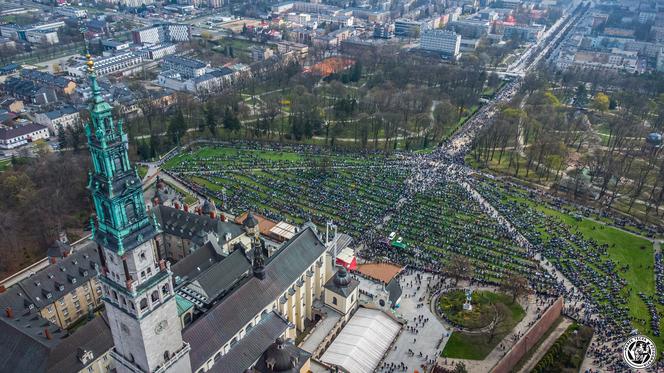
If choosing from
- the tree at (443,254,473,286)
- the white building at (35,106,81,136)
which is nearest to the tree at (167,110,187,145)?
the white building at (35,106,81,136)

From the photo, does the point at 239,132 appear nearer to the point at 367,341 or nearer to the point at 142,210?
the point at 367,341

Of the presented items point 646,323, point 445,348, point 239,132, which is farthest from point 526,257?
point 239,132

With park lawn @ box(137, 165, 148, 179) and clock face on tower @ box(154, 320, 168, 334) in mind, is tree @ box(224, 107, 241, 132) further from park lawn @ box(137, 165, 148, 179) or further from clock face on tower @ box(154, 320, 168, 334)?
clock face on tower @ box(154, 320, 168, 334)

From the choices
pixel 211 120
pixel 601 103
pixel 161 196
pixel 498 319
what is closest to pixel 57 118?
pixel 211 120

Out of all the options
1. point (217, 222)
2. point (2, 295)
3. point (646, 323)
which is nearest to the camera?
point (2, 295)

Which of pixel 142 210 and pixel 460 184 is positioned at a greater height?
pixel 142 210

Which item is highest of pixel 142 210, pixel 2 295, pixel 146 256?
pixel 142 210
